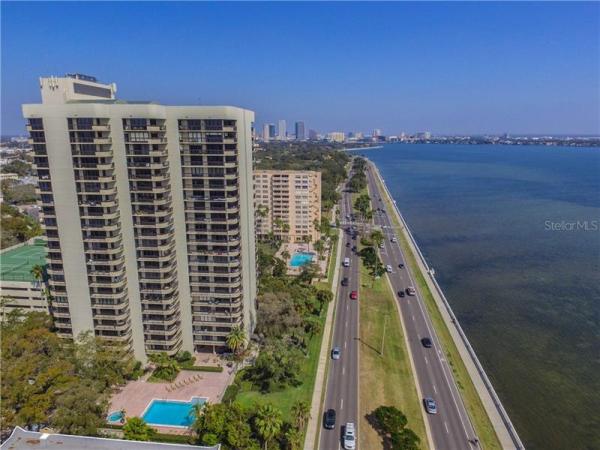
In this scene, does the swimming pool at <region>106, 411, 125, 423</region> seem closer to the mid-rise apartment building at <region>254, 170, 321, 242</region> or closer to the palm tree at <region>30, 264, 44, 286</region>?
the palm tree at <region>30, 264, 44, 286</region>

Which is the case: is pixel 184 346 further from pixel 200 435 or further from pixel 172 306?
pixel 200 435

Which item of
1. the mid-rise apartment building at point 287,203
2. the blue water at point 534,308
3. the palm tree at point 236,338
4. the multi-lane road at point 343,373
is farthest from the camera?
the mid-rise apartment building at point 287,203

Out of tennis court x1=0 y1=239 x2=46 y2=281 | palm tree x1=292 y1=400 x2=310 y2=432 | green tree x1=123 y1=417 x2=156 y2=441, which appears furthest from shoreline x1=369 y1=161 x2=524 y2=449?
tennis court x1=0 y1=239 x2=46 y2=281

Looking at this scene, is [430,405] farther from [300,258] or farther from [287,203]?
Answer: [287,203]

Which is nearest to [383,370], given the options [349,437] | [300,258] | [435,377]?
[435,377]

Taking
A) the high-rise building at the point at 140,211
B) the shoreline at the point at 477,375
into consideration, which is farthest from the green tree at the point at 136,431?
the shoreline at the point at 477,375

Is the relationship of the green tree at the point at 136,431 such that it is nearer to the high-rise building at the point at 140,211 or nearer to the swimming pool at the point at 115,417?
the swimming pool at the point at 115,417
